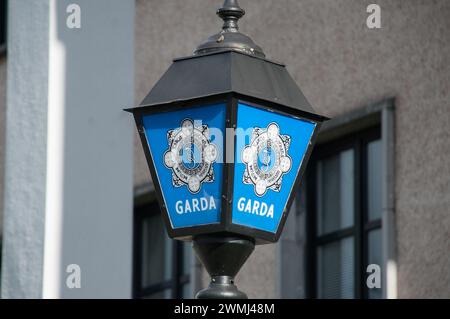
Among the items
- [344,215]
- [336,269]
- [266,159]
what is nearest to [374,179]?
[344,215]

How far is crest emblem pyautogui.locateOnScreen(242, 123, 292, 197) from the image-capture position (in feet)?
17.6

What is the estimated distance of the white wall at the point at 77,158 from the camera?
9.62 metres

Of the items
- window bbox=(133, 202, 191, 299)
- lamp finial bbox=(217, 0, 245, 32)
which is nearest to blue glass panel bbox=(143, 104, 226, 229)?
lamp finial bbox=(217, 0, 245, 32)

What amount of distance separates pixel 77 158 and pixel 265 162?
4445 mm

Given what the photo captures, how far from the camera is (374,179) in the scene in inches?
369

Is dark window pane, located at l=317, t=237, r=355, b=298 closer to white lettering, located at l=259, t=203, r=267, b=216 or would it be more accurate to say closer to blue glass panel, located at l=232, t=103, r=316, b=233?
blue glass panel, located at l=232, t=103, r=316, b=233

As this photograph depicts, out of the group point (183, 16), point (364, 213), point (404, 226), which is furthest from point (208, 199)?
point (183, 16)

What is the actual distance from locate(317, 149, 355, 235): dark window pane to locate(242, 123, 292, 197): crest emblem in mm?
4098

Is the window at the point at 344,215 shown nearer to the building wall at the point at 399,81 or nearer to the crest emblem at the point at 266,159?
the building wall at the point at 399,81

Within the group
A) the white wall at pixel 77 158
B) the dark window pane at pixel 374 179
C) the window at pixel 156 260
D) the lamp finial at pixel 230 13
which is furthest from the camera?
the window at pixel 156 260

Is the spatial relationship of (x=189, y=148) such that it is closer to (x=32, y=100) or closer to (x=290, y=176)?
(x=290, y=176)

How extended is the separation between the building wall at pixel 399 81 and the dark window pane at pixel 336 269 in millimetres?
337

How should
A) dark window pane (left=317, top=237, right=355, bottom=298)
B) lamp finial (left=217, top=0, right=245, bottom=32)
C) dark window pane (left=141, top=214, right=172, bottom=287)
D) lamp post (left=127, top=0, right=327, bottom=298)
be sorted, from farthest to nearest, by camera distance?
1. dark window pane (left=141, top=214, right=172, bottom=287)
2. dark window pane (left=317, top=237, right=355, bottom=298)
3. lamp finial (left=217, top=0, right=245, bottom=32)
4. lamp post (left=127, top=0, right=327, bottom=298)

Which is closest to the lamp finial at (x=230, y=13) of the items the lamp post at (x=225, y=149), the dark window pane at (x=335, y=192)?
the lamp post at (x=225, y=149)
